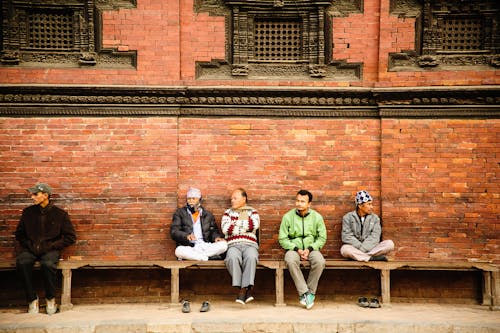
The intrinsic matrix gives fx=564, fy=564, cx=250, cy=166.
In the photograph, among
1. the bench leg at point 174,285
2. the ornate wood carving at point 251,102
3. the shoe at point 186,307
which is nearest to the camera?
the shoe at point 186,307

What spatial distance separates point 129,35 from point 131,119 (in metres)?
1.36

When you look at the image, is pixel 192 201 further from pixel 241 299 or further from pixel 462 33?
pixel 462 33

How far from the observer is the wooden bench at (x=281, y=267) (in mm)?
8414

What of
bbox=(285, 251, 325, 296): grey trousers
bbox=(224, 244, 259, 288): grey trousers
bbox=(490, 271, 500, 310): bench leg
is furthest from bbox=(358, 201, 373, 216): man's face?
bbox=(490, 271, 500, 310): bench leg

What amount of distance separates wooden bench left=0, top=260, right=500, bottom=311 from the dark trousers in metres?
0.24

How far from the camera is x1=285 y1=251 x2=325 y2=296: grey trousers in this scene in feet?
27.0

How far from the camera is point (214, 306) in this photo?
28.0 feet

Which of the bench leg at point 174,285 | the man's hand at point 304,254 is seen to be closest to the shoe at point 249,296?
the man's hand at point 304,254

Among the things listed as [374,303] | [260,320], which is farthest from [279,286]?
[374,303]

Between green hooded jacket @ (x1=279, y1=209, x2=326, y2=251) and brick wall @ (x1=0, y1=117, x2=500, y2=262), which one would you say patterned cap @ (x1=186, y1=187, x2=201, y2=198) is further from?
green hooded jacket @ (x1=279, y1=209, x2=326, y2=251)

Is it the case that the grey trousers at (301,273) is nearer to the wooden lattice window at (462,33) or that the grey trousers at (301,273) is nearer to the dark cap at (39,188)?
the dark cap at (39,188)

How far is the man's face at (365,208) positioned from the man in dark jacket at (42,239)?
14.4 ft

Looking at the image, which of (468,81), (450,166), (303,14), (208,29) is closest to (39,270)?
(208,29)

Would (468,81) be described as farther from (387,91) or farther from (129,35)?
(129,35)
